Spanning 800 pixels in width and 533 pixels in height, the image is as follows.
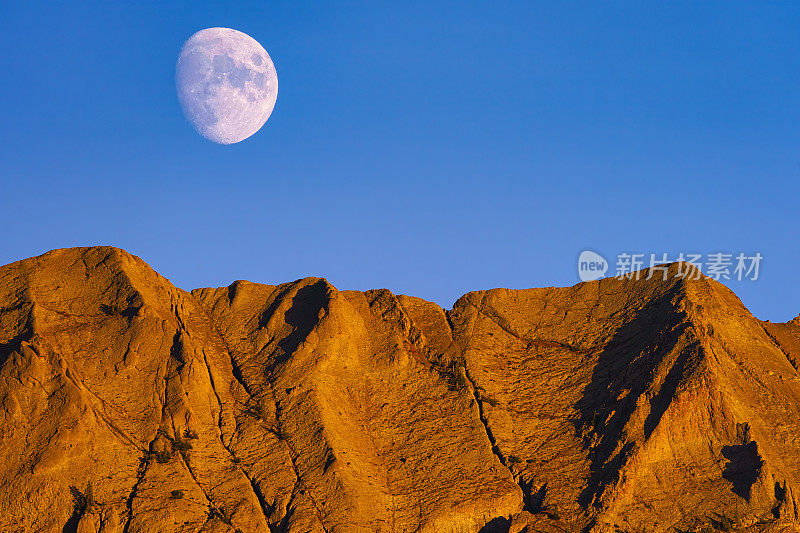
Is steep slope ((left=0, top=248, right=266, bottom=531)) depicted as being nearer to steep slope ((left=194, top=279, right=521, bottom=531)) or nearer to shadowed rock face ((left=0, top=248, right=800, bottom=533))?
shadowed rock face ((left=0, top=248, right=800, bottom=533))

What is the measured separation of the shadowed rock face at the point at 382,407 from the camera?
38906mm

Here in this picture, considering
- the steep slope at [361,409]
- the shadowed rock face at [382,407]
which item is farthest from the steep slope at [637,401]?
the steep slope at [361,409]

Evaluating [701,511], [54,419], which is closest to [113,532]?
[54,419]

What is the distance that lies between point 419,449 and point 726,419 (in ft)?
40.6

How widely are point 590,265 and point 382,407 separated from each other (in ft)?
45.4

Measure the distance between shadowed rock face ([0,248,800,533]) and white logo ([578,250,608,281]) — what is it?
693 millimetres

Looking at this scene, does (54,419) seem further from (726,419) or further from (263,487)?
(726,419)

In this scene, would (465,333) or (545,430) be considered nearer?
(545,430)

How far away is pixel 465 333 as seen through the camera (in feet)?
161

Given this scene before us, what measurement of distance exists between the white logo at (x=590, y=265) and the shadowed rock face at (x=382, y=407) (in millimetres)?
693

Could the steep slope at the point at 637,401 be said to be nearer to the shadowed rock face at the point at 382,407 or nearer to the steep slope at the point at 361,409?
the shadowed rock face at the point at 382,407

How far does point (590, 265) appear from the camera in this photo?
51.8 meters

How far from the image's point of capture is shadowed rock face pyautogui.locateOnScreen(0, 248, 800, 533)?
38.9 metres

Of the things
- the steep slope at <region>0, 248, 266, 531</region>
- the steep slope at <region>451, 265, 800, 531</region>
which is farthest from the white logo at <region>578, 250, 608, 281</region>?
the steep slope at <region>0, 248, 266, 531</region>
